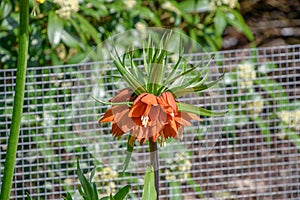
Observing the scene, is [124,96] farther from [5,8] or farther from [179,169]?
[5,8]

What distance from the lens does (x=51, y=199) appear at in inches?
99.7

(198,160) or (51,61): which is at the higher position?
(51,61)

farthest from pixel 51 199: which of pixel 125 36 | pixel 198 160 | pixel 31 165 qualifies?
pixel 125 36

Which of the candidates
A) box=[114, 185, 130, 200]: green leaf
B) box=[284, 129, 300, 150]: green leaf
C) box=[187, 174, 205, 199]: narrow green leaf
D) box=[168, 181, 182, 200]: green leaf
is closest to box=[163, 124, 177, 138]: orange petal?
box=[114, 185, 130, 200]: green leaf

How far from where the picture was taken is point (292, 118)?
2764 mm

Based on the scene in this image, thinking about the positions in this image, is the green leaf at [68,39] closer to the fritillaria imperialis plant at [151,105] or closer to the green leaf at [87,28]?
the green leaf at [87,28]

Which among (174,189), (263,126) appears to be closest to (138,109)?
(174,189)

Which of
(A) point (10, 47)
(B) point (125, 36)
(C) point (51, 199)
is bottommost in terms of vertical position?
(C) point (51, 199)

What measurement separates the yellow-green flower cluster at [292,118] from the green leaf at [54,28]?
2.84 ft

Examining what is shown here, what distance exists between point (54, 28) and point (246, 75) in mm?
763

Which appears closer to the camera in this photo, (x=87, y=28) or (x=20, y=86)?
(x=20, y=86)

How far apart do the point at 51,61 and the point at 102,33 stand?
0.80ft

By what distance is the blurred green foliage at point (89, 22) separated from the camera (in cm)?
271

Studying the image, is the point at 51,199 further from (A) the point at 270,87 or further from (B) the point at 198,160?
(A) the point at 270,87
